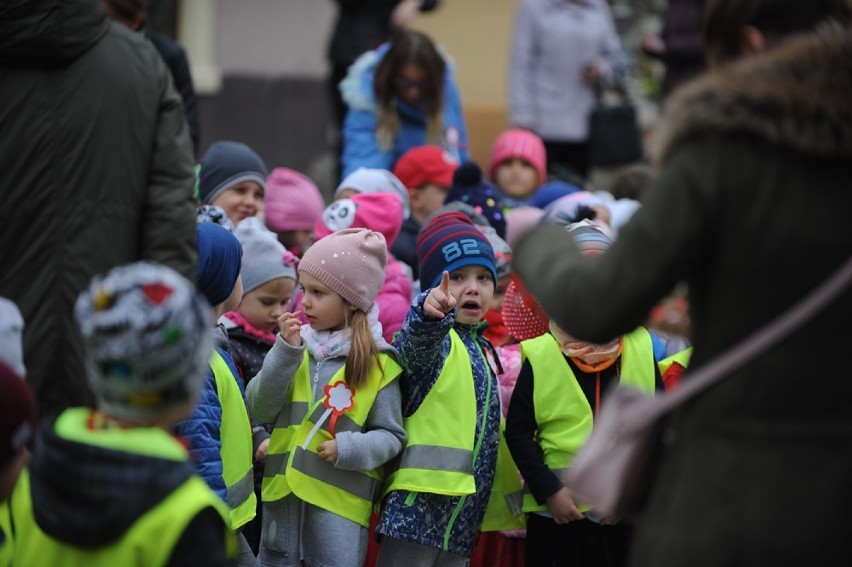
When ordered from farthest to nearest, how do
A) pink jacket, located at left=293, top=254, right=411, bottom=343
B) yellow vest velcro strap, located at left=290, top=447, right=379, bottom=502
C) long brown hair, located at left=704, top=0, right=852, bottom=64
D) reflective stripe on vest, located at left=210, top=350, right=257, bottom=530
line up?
pink jacket, located at left=293, top=254, right=411, bottom=343
yellow vest velcro strap, located at left=290, top=447, right=379, bottom=502
reflective stripe on vest, located at left=210, top=350, right=257, bottom=530
long brown hair, located at left=704, top=0, right=852, bottom=64

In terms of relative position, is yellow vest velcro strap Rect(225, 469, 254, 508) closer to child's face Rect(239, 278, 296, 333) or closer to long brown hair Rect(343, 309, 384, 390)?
long brown hair Rect(343, 309, 384, 390)

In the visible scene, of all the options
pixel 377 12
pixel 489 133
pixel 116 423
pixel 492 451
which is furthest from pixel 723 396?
pixel 489 133

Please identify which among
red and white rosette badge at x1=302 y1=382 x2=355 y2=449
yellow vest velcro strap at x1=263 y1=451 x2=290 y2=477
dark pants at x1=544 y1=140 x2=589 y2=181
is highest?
red and white rosette badge at x1=302 y1=382 x2=355 y2=449

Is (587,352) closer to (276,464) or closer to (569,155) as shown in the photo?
(276,464)

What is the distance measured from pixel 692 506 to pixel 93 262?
2024 millimetres

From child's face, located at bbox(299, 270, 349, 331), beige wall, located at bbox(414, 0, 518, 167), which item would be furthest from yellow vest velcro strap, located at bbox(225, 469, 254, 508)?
beige wall, located at bbox(414, 0, 518, 167)

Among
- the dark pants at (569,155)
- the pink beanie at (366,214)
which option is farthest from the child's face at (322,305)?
the dark pants at (569,155)

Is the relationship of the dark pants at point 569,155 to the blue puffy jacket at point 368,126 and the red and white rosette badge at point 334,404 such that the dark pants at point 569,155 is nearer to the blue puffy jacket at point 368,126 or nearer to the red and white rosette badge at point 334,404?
the blue puffy jacket at point 368,126

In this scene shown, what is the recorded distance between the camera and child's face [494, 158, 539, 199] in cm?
859

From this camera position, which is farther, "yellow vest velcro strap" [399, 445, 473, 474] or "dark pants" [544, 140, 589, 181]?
"dark pants" [544, 140, 589, 181]

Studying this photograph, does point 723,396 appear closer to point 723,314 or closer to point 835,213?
point 723,314

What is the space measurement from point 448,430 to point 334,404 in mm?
439

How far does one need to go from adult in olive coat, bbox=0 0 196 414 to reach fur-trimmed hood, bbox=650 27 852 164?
182 centimetres

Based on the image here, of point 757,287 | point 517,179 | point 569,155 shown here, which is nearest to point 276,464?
point 757,287
